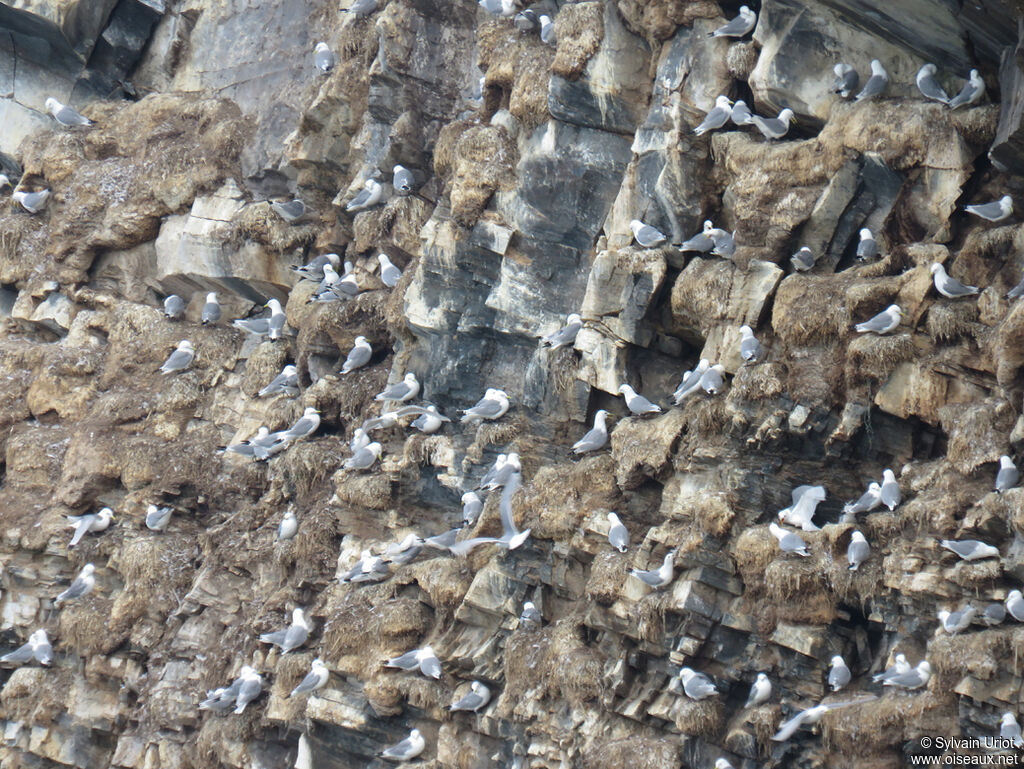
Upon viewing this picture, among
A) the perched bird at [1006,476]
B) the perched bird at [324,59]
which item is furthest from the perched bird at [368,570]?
the perched bird at [324,59]

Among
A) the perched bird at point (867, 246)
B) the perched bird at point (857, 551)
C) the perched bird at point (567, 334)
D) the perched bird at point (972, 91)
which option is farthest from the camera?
the perched bird at point (567, 334)

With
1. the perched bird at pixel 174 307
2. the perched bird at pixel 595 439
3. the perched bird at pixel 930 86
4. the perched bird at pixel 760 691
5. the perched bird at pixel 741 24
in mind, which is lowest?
the perched bird at pixel 174 307

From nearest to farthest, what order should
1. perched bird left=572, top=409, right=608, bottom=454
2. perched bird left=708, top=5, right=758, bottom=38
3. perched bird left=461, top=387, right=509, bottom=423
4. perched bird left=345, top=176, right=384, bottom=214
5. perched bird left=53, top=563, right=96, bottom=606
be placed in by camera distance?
1. perched bird left=572, top=409, right=608, bottom=454
2. perched bird left=708, top=5, right=758, bottom=38
3. perched bird left=461, top=387, right=509, bottom=423
4. perched bird left=53, top=563, right=96, bottom=606
5. perched bird left=345, top=176, right=384, bottom=214

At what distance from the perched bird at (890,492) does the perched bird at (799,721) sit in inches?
75.9

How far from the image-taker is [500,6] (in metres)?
19.5

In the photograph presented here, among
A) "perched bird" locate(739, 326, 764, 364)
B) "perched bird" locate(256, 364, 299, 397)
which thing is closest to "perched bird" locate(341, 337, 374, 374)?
"perched bird" locate(256, 364, 299, 397)

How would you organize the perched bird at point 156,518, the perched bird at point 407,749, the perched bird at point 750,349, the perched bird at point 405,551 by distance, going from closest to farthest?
the perched bird at point 750,349, the perched bird at point 407,749, the perched bird at point 405,551, the perched bird at point 156,518

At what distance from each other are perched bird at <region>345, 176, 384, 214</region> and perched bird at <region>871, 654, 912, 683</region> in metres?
11.4

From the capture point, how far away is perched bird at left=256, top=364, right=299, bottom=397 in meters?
20.7

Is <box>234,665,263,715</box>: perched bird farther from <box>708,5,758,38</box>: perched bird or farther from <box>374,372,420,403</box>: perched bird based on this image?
<box>708,5,758,38</box>: perched bird

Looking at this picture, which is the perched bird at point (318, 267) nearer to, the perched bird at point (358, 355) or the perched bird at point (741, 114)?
the perched bird at point (358, 355)

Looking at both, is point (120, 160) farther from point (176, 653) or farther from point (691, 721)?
point (691, 721)

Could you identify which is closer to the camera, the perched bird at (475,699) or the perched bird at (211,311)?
the perched bird at (475,699)

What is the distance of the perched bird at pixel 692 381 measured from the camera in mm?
14938
